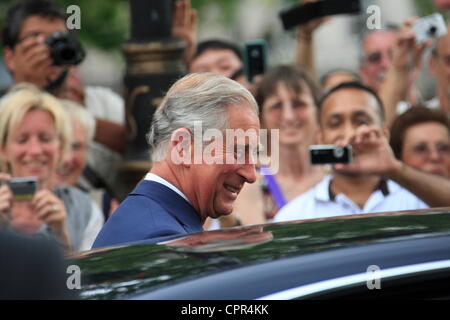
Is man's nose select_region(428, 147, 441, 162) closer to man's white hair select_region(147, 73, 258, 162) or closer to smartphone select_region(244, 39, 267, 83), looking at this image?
smartphone select_region(244, 39, 267, 83)

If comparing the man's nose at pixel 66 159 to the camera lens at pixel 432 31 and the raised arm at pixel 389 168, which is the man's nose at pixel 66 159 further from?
the camera lens at pixel 432 31

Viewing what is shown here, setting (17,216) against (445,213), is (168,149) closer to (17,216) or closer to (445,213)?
(445,213)

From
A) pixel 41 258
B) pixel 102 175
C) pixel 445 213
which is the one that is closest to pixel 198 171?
pixel 445 213

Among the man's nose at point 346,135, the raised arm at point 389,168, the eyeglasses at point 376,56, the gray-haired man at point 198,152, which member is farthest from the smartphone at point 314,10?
the gray-haired man at point 198,152

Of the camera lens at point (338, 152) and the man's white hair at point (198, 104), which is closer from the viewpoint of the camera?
the man's white hair at point (198, 104)

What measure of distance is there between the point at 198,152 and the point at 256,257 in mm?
1062

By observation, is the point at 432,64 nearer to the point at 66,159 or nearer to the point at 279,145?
the point at 279,145

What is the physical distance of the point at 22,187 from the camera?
5.07 metres

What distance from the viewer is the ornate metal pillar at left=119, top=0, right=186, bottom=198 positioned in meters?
6.07

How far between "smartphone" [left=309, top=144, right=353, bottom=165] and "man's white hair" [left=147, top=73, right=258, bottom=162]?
6.14 feet

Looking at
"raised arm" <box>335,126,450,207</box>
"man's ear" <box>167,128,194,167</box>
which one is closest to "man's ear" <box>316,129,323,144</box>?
"raised arm" <box>335,126,450,207</box>

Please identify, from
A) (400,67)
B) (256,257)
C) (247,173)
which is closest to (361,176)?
(400,67)

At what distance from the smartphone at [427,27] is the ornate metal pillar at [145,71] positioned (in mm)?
1456

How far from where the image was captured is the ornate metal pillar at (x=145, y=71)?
607cm
